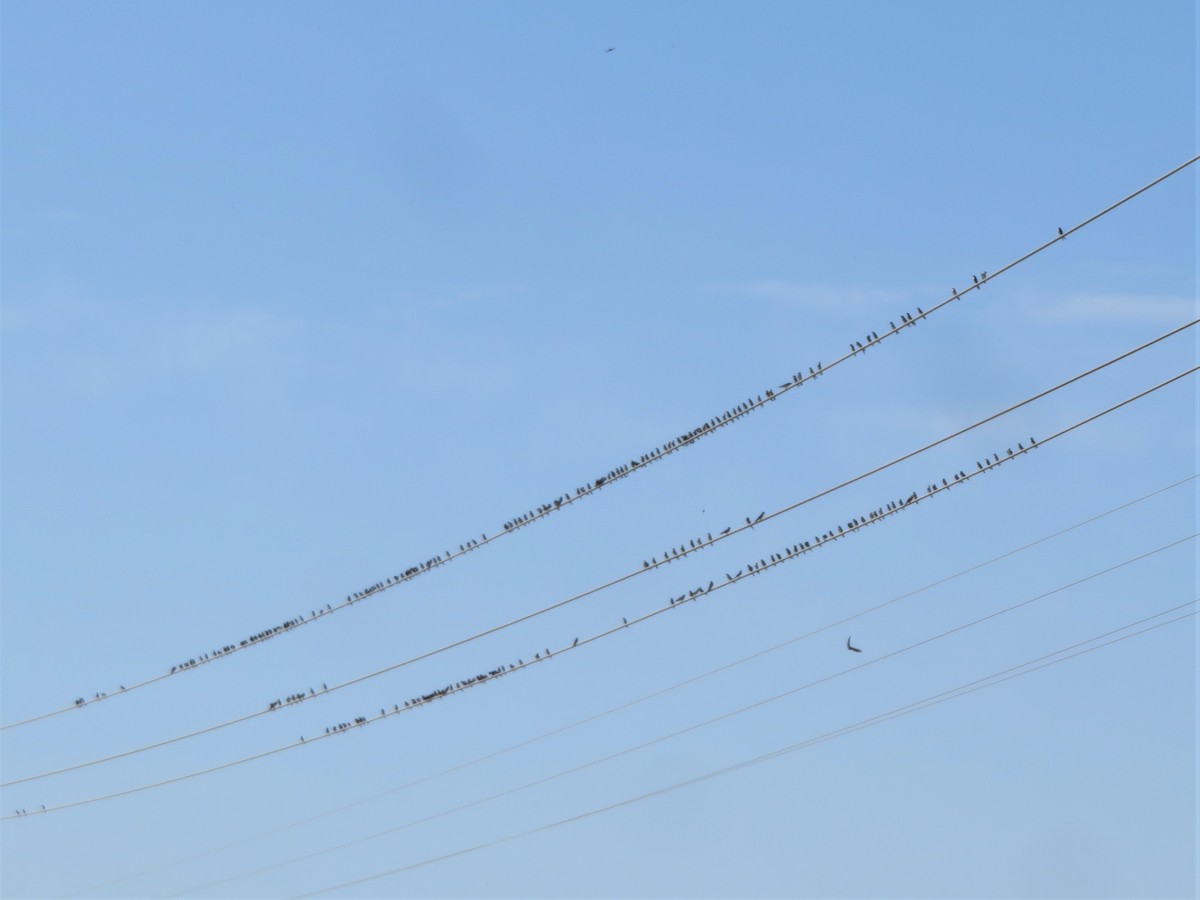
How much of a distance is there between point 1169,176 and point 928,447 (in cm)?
1157

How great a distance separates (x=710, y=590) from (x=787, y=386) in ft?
27.1

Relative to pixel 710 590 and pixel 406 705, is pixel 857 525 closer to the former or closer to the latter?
pixel 710 590

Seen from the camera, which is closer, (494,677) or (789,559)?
(789,559)

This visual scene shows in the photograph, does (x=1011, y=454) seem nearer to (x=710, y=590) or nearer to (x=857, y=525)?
(x=857, y=525)

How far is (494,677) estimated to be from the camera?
248ft

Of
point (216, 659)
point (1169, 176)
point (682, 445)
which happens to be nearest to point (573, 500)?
point (682, 445)

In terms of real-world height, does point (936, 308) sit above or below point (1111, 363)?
above

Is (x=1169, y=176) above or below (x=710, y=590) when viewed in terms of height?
above

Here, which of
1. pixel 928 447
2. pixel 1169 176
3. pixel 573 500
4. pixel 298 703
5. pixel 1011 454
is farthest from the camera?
pixel 298 703

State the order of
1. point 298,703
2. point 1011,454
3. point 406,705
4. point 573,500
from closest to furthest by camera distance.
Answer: point 1011,454
point 573,500
point 406,705
point 298,703

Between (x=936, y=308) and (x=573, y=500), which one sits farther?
(x=573, y=500)

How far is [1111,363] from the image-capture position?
5156 centimetres

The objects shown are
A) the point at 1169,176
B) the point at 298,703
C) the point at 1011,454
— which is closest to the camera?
the point at 1169,176

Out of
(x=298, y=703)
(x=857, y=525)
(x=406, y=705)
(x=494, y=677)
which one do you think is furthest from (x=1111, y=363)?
(x=298, y=703)
